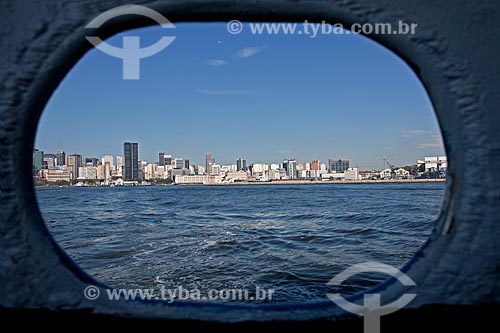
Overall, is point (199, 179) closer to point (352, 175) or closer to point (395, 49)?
point (352, 175)

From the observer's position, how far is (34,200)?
1.20 meters

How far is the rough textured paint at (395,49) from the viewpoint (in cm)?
114

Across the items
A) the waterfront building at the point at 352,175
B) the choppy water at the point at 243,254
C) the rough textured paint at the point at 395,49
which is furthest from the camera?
the waterfront building at the point at 352,175

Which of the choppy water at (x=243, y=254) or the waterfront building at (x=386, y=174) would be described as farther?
the waterfront building at (x=386, y=174)

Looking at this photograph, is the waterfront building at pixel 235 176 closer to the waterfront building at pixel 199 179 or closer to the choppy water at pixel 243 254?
the waterfront building at pixel 199 179

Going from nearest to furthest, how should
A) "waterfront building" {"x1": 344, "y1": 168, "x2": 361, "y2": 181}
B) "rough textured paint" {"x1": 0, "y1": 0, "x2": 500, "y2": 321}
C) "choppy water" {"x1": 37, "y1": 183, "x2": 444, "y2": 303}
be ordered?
1. "rough textured paint" {"x1": 0, "y1": 0, "x2": 500, "y2": 321}
2. "choppy water" {"x1": 37, "y1": 183, "x2": 444, "y2": 303}
3. "waterfront building" {"x1": 344, "y1": 168, "x2": 361, "y2": 181}

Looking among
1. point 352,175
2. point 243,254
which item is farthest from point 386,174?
point 243,254

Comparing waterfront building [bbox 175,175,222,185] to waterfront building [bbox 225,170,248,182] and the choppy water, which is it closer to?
waterfront building [bbox 225,170,248,182]

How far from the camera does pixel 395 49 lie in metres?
1.18

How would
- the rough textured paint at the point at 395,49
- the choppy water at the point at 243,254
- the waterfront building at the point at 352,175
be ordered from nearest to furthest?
the rough textured paint at the point at 395,49, the choppy water at the point at 243,254, the waterfront building at the point at 352,175

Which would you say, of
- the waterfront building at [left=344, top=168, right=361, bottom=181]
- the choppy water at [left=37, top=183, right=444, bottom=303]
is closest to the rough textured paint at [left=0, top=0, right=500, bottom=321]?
the choppy water at [left=37, top=183, right=444, bottom=303]

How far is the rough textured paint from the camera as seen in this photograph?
114 cm

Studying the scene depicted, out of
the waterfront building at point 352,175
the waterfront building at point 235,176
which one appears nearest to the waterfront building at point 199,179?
the waterfront building at point 235,176

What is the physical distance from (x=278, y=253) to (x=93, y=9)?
7.69 m
